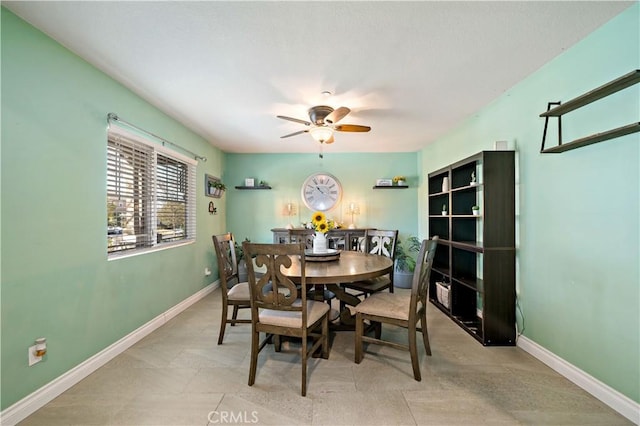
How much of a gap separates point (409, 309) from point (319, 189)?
3120 mm

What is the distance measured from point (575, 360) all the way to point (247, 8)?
308cm

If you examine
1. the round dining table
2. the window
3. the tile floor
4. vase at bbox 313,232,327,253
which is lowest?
the tile floor

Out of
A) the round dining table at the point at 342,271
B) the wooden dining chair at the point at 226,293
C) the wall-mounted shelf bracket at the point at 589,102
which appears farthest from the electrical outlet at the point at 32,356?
the wall-mounted shelf bracket at the point at 589,102

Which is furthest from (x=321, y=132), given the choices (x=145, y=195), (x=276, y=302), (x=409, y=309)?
(x=145, y=195)

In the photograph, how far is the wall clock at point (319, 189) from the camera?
473 cm

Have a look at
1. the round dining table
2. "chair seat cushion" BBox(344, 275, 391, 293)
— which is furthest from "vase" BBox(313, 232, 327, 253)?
"chair seat cushion" BBox(344, 275, 391, 293)

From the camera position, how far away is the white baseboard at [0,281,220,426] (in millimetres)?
1443

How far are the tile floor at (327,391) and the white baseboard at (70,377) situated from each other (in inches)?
1.9

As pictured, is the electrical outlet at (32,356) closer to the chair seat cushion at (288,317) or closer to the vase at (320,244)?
the chair seat cushion at (288,317)

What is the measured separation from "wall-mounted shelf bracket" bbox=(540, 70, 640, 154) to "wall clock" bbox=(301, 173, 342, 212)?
3.12 metres

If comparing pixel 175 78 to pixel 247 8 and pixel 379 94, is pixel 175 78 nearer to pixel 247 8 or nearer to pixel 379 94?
pixel 247 8

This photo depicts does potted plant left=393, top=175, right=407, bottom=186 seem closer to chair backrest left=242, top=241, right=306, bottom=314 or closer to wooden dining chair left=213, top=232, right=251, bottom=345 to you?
wooden dining chair left=213, top=232, right=251, bottom=345

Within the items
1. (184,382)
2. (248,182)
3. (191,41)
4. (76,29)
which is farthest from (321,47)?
(248,182)

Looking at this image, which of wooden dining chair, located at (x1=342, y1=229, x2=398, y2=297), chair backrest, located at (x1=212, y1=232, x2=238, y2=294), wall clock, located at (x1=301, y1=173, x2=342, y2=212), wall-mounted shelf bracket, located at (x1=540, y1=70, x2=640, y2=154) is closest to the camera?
wall-mounted shelf bracket, located at (x1=540, y1=70, x2=640, y2=154)
